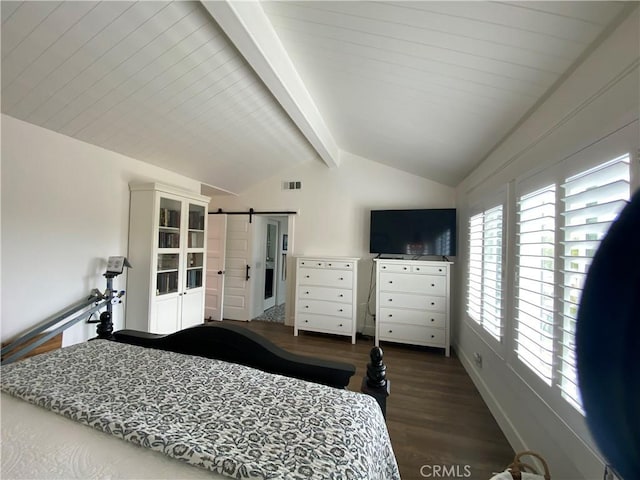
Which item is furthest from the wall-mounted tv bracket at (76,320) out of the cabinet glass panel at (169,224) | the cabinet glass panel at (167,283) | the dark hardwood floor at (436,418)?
the dark hardwood floor at (436,418)

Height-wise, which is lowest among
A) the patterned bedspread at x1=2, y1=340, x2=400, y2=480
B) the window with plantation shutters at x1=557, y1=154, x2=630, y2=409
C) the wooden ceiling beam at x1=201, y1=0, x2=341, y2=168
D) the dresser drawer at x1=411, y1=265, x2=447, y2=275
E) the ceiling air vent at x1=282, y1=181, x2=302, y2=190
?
the patterned bedspread at x1=2, y1=340, x2=400, y2=480

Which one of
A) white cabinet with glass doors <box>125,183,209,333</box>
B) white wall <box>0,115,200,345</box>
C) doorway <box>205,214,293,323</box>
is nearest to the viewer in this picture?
white wall <box>0,115,200,345</box>

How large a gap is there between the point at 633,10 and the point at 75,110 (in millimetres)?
3413

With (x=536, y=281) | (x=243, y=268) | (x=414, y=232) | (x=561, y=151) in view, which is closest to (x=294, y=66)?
(x=561, y=151)

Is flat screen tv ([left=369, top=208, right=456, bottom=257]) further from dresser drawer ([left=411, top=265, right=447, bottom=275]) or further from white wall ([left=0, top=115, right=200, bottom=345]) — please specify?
white wall ([left=0, top=115, right=200, bottom=345])

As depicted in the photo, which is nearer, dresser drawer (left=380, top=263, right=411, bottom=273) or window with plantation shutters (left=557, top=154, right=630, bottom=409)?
window with plantation shutters (left=557, top=154, right=630, bottom=409)

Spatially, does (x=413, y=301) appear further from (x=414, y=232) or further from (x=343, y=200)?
(x=343, y=200)

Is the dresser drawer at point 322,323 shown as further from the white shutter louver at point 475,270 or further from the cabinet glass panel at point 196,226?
the cabinet glass panel at point 196,226

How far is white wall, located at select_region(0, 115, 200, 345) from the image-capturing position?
205cm

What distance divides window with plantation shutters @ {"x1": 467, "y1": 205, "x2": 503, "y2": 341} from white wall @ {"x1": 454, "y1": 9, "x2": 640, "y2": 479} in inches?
7.8

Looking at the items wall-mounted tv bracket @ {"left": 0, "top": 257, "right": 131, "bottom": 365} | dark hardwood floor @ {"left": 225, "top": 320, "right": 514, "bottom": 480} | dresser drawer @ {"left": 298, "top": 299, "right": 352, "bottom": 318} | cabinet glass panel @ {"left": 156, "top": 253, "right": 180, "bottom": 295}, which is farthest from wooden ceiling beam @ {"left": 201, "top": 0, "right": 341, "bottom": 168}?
dark hardwood floor @ {"left": 225, "top": 320, "right": 514, "bottom": 480}

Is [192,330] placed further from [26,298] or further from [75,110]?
[75,110]

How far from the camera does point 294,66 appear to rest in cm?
207

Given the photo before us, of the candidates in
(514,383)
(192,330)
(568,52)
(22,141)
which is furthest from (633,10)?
(22,141)
